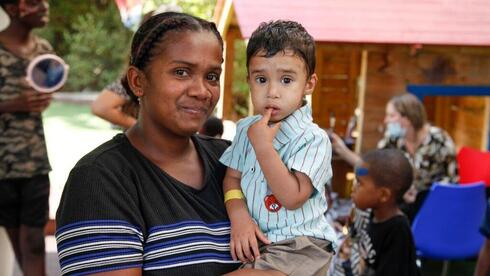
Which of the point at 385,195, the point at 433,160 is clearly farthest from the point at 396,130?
the point at 385,195

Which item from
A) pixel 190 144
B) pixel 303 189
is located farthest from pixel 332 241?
pixel 190 144

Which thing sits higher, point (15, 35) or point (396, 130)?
point (15, 35)

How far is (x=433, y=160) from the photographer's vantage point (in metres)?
5.10

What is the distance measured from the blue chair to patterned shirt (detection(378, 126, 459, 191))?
0.51m

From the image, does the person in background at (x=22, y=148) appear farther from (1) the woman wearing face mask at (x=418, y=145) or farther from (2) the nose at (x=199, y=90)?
(2) the nose at (x=199, y=90)

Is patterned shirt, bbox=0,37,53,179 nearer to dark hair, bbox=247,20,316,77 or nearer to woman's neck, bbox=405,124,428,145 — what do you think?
dark hair, bbox=247,20,316,77

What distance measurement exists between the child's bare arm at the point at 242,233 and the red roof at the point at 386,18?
2.47 metres

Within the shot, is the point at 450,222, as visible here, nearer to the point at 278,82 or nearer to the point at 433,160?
the point at 433,160

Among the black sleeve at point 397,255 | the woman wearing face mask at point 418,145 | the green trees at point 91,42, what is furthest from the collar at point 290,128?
the green trees at point 91,42

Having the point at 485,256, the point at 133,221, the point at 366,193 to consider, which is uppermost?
the point at 133,221

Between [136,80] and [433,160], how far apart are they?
385 cm

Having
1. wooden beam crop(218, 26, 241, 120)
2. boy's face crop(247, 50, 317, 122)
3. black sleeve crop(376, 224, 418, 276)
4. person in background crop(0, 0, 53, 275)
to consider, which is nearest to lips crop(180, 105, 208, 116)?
boy's face crop(247, 50, 317, 122)

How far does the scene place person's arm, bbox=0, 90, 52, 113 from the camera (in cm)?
383

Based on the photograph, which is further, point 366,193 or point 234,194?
point 366,193
